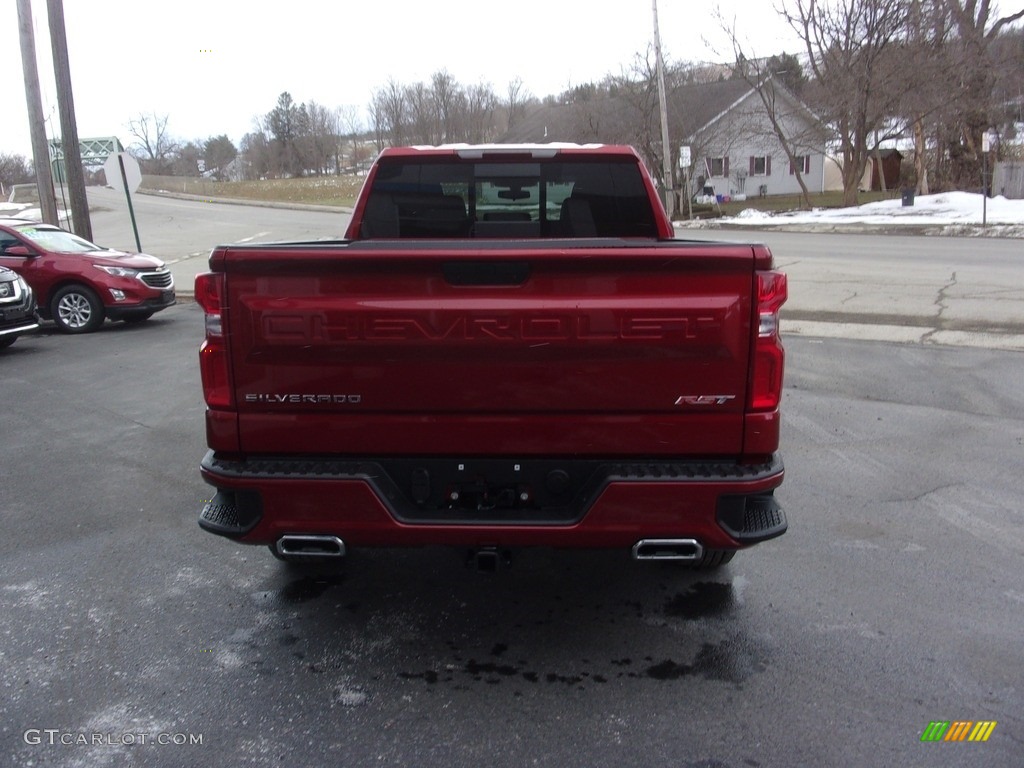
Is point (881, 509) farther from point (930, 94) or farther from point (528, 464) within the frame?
point (930, 94)

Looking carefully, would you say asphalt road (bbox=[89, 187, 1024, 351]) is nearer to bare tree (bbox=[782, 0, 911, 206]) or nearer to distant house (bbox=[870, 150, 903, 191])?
bare tree (bbox=[782, 0, 911, 206])

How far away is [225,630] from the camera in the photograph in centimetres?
371

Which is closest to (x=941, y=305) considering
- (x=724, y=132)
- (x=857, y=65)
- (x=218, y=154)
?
(x=857, y=65)

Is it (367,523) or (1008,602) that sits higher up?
(367,523)

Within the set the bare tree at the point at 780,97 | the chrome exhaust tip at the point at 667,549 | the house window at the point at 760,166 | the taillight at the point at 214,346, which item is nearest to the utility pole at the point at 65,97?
the taillight at the point at 214,346

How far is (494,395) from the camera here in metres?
3.08

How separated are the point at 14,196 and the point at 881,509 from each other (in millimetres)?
59896

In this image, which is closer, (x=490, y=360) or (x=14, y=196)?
(x=490, y=360)

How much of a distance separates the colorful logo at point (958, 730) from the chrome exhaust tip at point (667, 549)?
99cm

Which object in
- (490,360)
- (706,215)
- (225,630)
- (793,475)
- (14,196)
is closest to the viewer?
(490,360)

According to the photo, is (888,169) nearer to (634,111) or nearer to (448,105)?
(634,111)

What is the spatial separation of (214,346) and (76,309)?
10822 mm

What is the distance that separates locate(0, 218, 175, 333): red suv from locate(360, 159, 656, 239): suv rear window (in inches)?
349

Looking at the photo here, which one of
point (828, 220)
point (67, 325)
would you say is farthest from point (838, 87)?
point (67, 325)
